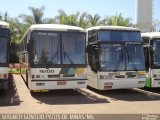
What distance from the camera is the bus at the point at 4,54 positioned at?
13578 mm

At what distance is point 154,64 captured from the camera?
1639 cm

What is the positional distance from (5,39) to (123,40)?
16.7ft

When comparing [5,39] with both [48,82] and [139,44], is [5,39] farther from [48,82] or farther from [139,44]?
[139,44]

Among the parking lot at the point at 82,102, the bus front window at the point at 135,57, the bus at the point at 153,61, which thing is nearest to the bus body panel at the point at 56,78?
the parking lot at the point at 82,102

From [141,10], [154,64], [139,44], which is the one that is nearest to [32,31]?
[139,44]

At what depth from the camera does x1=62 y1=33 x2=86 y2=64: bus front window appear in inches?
582

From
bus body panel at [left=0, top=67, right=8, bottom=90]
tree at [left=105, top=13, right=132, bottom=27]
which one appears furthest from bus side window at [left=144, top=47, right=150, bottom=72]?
tree at [left=105, top=13, right=132, bottom=27]

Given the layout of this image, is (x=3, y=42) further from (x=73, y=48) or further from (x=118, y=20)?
(x=118, y=20)

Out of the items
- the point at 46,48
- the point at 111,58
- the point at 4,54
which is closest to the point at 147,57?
the point at 111,58

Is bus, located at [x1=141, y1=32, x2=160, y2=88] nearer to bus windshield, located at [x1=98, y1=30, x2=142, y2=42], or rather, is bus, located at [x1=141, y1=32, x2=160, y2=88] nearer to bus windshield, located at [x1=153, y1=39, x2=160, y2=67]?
bus windshield, located at [x1=153, y1=39, x2=160, y2=67]

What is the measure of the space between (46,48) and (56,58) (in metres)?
0.56

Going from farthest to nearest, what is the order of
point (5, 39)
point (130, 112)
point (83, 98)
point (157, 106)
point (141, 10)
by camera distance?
point (141, 10)
point (83, 98)
point (5, 39)
point (157, 106)
point (130, 112)

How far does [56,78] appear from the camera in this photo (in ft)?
47.7

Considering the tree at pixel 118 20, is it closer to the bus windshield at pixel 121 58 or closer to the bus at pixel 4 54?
the bus windshield at pixel 121 58
